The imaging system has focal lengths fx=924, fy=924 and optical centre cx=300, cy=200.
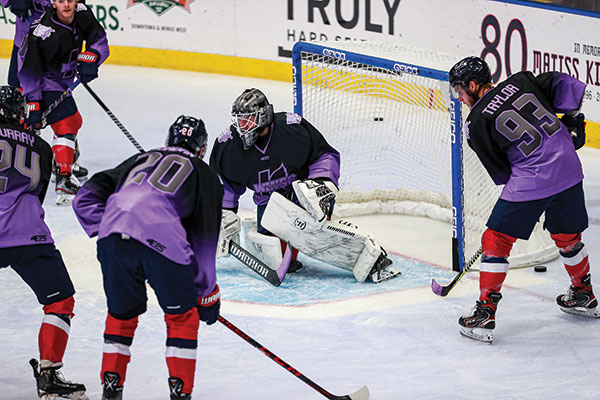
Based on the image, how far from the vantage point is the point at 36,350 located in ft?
12.3

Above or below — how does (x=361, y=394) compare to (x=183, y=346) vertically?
below

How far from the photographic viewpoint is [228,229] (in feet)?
15.0

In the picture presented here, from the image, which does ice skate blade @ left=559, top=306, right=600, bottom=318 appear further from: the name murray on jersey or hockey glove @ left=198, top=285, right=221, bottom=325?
the name murray on jersey

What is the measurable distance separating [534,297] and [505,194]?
777mm

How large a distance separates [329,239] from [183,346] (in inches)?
66.2

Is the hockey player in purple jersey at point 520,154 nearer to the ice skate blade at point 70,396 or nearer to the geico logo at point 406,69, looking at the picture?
the geico logo at point 406,69

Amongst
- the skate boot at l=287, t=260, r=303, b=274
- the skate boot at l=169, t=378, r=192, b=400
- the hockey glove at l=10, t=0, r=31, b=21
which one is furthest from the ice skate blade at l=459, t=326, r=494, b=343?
the hockey glove at l=10, t=0, r=31, b=21

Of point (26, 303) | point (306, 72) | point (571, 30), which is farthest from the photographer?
point (571, 30)

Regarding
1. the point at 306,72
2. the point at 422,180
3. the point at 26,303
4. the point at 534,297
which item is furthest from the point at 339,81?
the point at 26,303

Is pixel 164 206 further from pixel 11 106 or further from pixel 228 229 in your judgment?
pixel 228 229

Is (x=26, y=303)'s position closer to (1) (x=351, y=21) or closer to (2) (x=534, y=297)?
(2) (x=534, y=297)

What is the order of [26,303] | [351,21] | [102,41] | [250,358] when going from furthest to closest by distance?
[351,21], [102,41], [26,303], [250,358]

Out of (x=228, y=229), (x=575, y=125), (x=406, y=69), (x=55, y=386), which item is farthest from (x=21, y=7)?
(x=575, y=125)

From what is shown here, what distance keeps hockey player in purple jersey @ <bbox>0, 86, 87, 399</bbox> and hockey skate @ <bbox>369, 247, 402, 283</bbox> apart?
1693 mm
